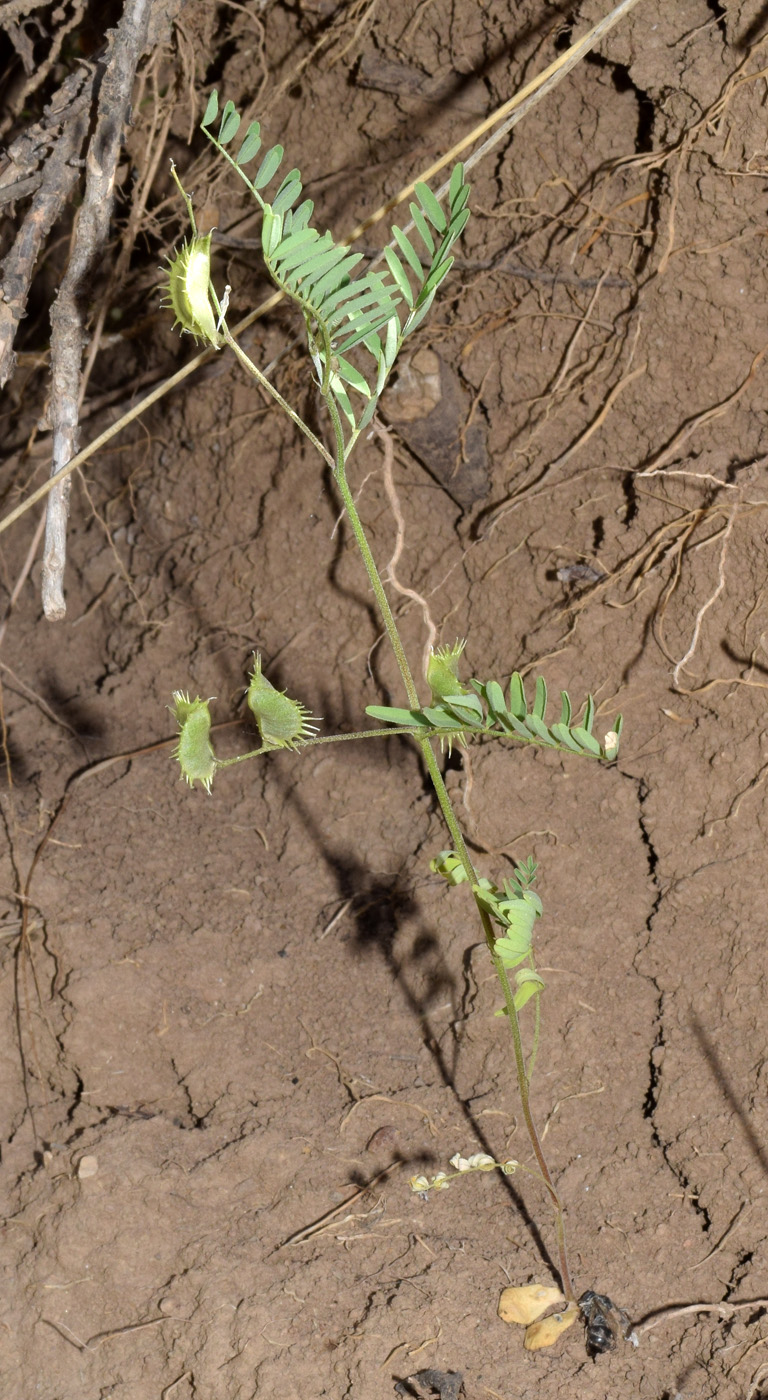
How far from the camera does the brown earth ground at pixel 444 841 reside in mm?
1846

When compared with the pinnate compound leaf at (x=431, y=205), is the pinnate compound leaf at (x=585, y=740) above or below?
below

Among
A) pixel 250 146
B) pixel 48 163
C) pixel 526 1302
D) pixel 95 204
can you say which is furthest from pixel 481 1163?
pixel 48 163

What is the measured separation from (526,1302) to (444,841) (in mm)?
907

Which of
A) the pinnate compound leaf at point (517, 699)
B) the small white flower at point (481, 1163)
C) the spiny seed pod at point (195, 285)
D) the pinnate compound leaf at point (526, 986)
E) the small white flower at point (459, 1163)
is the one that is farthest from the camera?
the small white flower at point (459, 1163)

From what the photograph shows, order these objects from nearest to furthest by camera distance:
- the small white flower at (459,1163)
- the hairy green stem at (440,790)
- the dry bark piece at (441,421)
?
the hairy green stem at (440,790), the small white flower at (459,1163), the dry bark piece at (441,421)

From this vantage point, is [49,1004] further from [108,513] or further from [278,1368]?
[108,513]

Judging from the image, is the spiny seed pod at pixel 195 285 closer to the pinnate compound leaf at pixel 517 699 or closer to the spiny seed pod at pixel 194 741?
the spiny seed pod at pixel 194 741

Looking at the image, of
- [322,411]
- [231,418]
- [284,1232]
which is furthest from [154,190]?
[284,1232]

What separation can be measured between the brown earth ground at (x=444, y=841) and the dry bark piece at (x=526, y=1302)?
0.08 ft

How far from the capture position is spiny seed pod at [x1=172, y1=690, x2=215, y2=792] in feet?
4.45

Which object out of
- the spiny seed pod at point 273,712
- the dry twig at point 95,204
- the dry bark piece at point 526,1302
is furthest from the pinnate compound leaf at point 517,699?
the dry bark piece at point 526,1302

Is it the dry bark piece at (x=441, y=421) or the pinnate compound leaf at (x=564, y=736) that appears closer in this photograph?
the pinnate compound leaf at (x=564, y=736)

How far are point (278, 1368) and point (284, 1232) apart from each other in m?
0.22

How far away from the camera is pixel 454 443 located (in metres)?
2.46
